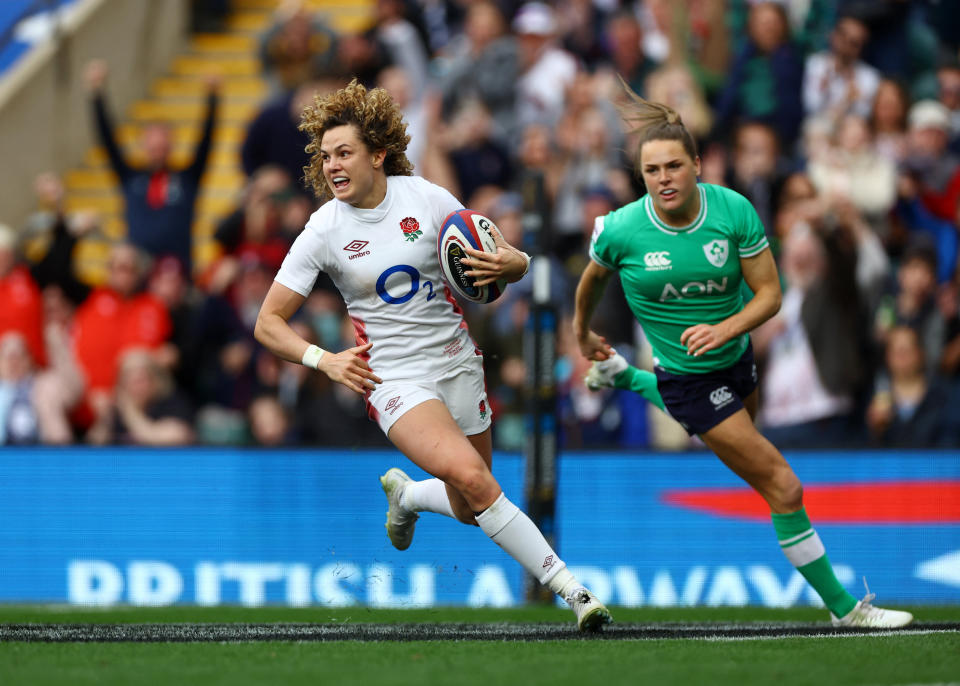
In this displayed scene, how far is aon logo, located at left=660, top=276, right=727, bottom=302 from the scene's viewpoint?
700 centimetres

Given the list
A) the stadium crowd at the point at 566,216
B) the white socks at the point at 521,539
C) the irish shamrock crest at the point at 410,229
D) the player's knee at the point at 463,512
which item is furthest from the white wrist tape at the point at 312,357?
the stadium crowd at the point at 566,216

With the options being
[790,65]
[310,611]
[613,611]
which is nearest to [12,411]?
[310,611]

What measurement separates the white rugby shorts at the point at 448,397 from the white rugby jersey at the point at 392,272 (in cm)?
5

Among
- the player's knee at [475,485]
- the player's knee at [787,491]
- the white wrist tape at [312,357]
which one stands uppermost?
the white wrist tape at [312,357]

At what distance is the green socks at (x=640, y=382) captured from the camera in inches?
302

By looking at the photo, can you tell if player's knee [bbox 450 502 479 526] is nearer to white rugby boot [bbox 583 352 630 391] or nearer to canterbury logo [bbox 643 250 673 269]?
white rugby boot [bbox 583 352 630 391]

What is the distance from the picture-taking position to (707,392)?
7.14 m

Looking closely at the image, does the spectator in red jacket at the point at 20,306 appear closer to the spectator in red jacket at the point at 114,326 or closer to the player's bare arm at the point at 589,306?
the spectator in red jacket at the point at 114,326

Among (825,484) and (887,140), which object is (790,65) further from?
(825,484)

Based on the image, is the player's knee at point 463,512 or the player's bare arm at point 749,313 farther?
the player's knee at point 463,512

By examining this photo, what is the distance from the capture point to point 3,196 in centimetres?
1527

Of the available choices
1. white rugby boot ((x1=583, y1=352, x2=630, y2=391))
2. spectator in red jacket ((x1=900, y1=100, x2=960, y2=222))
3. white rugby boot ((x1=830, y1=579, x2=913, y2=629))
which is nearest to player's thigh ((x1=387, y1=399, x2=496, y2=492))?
white rugby boot ((x1=583, y1=352, x2=630, y2=391))

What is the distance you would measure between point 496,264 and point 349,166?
2.88 ft

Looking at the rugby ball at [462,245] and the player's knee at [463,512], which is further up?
the rugby ball at [462,245]
